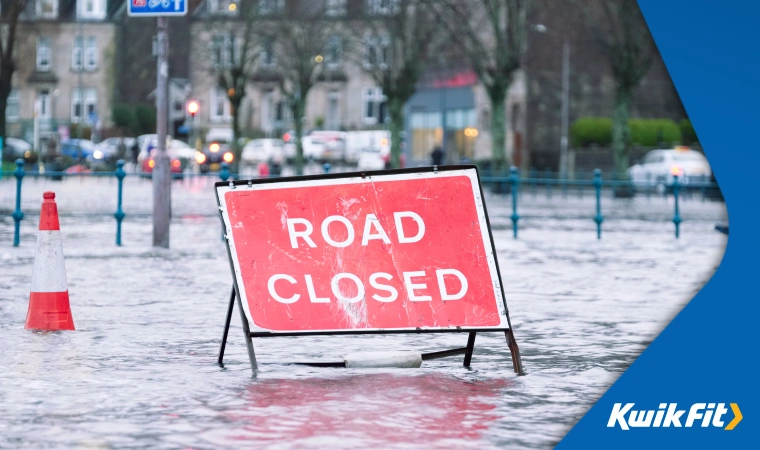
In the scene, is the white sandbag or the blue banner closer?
the blue banner

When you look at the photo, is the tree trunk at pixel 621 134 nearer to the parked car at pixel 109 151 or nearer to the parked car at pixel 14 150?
the parked car at pixel 109 151

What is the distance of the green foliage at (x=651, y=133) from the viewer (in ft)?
200

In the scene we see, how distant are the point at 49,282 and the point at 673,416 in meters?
5.45

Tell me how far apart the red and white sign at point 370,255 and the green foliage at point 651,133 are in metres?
53.1

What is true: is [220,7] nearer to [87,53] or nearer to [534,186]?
[87,53]

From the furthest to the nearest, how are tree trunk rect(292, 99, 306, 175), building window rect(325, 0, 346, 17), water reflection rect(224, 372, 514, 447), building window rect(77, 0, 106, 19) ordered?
building window rect(77, 0, 106, 19) → tree trunk rect(292, 99, 306, 175) → building window rect(325, 0, 346, 17) → water reflection rect(224, 372, 514, 447)

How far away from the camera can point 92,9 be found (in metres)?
95.4

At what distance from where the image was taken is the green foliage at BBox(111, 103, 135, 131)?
88.1 meters

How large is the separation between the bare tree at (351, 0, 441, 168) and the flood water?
120 feet

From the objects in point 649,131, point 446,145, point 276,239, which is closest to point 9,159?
point 446,145

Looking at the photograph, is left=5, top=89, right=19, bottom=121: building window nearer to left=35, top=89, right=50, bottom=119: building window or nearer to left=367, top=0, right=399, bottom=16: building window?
left=35, top=89, right=50, bottom=119: building window

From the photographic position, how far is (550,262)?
60.2ft

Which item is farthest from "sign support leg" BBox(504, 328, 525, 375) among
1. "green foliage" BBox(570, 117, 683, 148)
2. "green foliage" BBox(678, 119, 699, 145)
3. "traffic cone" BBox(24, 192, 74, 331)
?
"green foliage" BBox(570, 117, 683, 148)

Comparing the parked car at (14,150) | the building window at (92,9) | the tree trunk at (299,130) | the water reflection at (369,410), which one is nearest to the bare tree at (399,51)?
the tree trunk at (299,130)
